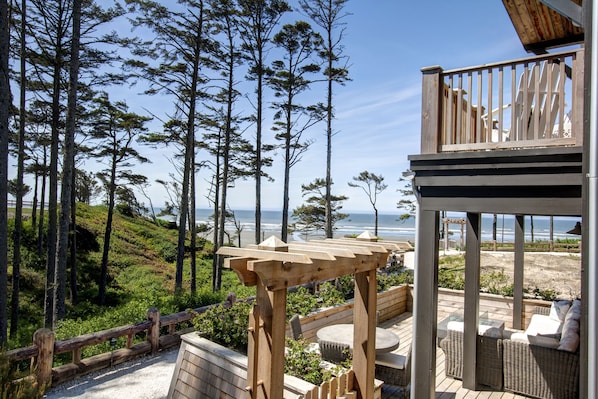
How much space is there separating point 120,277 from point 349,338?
51.7 ft

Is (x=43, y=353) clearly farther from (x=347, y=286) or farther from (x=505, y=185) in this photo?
(x=505, y=185)

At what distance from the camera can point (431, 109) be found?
324 cm

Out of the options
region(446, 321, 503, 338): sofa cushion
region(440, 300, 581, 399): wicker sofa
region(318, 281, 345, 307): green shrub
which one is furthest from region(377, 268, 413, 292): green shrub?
region(440, 300, 581, 399): wicker sofa

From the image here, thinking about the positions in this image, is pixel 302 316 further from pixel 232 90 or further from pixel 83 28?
pixel 232 90

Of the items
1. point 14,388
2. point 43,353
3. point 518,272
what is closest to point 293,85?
point 518,272

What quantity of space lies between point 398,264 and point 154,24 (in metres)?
12.1

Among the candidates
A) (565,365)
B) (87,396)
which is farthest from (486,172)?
(87,396)

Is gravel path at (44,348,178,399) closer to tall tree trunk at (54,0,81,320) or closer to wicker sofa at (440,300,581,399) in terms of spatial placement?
tall tree trunk at (54,0,81,320)

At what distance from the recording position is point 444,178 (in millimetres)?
3246

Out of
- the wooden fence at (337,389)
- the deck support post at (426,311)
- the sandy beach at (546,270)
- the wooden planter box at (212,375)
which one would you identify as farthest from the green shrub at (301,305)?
the sandy beach at (546,270)

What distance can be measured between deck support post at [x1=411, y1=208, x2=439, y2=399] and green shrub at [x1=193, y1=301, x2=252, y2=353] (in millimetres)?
1958

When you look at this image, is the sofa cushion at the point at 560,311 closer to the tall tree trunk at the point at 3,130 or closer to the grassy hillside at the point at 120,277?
the grassy hillside at the point at 120,277

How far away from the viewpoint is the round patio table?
169 inches

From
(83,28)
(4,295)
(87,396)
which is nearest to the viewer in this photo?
(87,396)
